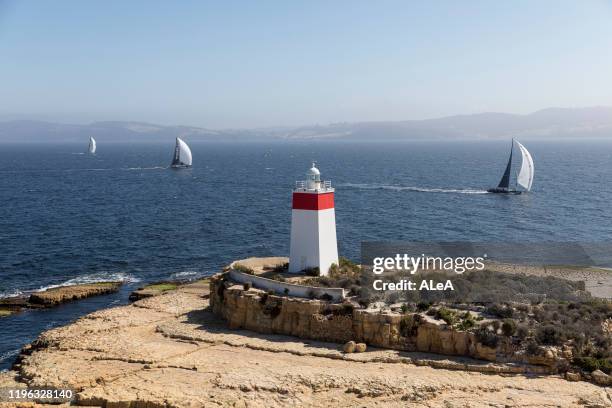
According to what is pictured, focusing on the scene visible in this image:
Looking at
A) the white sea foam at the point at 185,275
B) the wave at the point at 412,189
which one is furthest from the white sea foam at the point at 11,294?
the wave at the point at 412,189

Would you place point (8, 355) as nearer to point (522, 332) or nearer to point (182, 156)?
point (522, 332)

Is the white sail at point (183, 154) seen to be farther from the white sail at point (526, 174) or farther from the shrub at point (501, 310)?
the shrub at point (501, 310)

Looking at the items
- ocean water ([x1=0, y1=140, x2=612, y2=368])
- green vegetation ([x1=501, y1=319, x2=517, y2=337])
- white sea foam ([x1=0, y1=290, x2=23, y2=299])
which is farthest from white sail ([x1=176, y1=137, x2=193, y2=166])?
green vegetation ([x1=501, y1=319, x2=517, y2=337])

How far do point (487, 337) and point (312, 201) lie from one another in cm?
1067

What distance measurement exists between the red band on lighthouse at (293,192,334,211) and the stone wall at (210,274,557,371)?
475 cm

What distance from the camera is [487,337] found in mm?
24922

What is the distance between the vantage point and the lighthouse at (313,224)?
30.7m

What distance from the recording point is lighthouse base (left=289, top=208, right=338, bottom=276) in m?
30.9

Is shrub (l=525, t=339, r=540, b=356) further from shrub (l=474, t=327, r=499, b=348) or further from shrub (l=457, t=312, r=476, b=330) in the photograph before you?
shrub (l=457, t=312, r=476, b=330)

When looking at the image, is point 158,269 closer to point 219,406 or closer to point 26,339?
point 26,339

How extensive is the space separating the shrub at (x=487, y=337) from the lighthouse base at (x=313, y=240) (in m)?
9.10

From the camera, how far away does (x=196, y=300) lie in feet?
122

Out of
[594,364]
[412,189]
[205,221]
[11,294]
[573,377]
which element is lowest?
[11,294]

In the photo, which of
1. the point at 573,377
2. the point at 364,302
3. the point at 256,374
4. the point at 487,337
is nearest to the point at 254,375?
the point at 256,374
